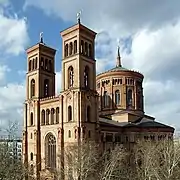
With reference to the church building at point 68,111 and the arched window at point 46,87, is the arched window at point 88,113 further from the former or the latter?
the arched window at point 46,87

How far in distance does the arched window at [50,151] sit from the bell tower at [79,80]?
14.7 ft

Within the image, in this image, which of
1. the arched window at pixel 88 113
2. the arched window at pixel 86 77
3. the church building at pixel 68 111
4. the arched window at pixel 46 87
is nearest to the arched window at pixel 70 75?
the church building at pixel 68 111

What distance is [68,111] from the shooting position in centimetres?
5284

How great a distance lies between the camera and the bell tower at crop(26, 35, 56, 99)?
197 ft

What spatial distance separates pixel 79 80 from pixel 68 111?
5273 mm

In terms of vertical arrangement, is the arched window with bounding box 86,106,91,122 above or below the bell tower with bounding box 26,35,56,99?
below

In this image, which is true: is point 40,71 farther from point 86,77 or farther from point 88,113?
point 88,113

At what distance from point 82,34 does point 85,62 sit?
4657 mm

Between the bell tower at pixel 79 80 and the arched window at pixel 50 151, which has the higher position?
the bell tower at pixel 79 80

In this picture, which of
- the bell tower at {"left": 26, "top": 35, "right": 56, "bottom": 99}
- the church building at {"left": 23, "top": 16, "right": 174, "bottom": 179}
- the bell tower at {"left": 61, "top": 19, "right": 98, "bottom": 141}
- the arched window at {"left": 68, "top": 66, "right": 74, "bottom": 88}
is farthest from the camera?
the bell tower at {"left": 26, "top": 35, "right": 56, "bottom": 99}

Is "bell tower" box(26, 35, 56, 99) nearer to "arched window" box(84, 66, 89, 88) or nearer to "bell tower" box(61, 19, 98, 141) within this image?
"bell tower" box(61, 19, 98, 141)

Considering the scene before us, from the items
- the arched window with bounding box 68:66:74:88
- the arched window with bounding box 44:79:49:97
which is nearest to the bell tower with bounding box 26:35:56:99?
the arched window with bounding box 44:79:49:97

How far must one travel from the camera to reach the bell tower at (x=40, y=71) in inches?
2366

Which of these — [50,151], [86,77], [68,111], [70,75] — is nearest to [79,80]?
[86,77]
